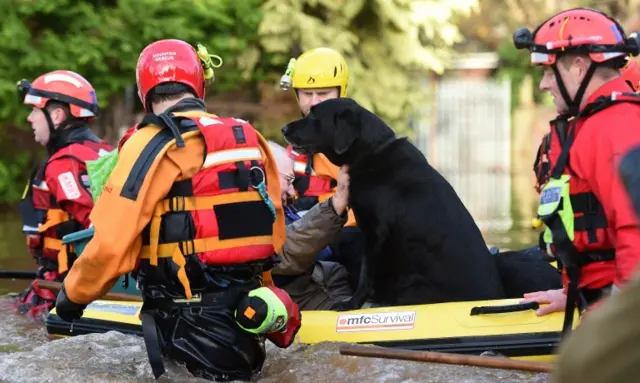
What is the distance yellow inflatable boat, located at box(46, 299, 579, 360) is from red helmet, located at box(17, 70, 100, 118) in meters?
2.60

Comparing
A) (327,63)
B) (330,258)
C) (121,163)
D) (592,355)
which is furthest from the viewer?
(327,63)

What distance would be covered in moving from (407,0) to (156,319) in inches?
563

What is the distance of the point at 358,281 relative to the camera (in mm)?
6270

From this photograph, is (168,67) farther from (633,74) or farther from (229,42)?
(229,42)

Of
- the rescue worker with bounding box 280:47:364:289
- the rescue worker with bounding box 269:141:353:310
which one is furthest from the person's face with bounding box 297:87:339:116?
the rescue worker with bounding box 269:141:353:310

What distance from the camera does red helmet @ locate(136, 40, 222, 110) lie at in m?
4.87

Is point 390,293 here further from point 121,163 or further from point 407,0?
point 407,0

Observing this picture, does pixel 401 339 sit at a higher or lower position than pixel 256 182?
lower

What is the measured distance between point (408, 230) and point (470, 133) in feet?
67.6

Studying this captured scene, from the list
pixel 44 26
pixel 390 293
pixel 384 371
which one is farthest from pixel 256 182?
pixel 44 26

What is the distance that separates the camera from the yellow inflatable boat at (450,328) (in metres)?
5.24

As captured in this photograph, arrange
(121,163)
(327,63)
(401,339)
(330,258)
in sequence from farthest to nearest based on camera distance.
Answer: (327,63) → (330,258) → (401,339) → (121,163)

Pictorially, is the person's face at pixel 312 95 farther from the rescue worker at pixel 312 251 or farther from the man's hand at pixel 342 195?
the man's hand at pixel 342 195

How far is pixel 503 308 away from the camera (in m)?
5.37
